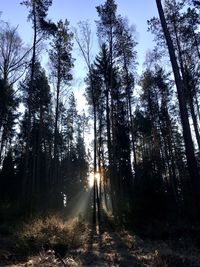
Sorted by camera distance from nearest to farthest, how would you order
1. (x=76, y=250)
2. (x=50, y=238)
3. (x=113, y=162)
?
1. (x=50, y=238)
2. (x=76, y=250)
3. (x=113, y=162)

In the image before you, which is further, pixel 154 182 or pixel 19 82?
pixel 19 82

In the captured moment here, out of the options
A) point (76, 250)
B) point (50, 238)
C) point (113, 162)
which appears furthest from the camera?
point (113, 162)

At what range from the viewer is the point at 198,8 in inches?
734

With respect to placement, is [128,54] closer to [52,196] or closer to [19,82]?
[19,82]

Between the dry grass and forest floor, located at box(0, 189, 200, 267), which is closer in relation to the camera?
forest floor, located at box(0, 189, 200, 267)

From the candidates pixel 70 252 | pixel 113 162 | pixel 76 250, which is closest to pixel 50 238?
pixel 70 252

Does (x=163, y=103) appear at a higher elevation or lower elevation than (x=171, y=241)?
higher

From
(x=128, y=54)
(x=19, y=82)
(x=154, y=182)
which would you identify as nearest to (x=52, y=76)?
(x=19, y=82)

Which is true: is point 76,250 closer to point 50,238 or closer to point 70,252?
point 70,252

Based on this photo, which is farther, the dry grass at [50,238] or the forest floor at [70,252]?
the dry grass at [50,238]

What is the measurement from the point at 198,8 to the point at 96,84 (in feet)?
31.0

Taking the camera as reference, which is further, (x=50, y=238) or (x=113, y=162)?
(x=113, y=162)

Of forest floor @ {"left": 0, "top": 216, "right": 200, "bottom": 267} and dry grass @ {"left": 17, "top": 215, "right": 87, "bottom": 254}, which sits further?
dry grass @ {"left": 17, "top": 215, "right": 87, "bottom": 254}

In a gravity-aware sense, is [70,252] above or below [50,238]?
below
